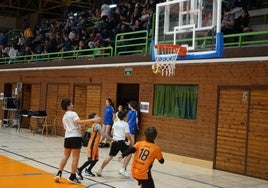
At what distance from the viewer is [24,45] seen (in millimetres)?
26047

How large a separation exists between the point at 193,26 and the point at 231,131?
3260mm

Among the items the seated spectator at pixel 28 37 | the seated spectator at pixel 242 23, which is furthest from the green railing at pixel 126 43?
the seated spectator at pixel 28 37

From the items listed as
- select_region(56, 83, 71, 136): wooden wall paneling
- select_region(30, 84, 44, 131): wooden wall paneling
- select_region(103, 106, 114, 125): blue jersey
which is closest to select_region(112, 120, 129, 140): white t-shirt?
select_region(103, 106, 114, 125): blue jersey

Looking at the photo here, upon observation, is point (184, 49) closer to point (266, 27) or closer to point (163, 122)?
point (163, 122)

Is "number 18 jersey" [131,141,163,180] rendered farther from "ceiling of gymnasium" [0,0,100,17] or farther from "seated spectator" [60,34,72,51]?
"ceiling of gymnasium" [0,0,100,17]

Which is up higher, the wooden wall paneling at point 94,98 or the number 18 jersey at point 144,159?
the wooden wall paneling at point 94,98

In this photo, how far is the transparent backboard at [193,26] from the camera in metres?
9.26

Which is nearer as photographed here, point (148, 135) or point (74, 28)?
point (148, 135)

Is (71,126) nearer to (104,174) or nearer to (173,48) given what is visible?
(104,174)

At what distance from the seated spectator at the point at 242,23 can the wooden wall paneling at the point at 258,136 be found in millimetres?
2216

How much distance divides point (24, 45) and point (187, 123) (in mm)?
16697

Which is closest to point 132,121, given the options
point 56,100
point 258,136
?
point 258,136

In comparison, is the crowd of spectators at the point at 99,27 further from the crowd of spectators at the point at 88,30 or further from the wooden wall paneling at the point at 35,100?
the wooden wall paneling at the point at 35,100

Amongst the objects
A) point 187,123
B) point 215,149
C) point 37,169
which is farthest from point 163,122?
point 37,169
